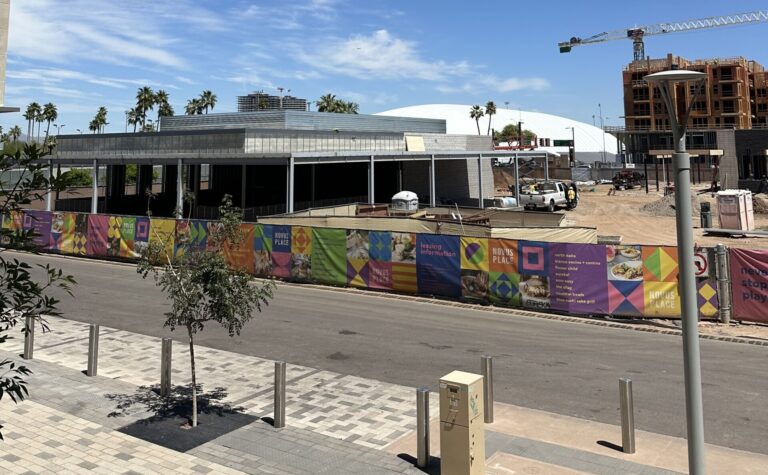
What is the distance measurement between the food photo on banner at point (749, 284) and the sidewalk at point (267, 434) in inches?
339

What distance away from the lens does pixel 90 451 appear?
7949 millimetres

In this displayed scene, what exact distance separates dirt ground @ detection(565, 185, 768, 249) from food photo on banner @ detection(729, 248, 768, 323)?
18.5 meters

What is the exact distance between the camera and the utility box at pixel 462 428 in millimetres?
6977

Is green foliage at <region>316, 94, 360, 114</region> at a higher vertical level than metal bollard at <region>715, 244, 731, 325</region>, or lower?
higher

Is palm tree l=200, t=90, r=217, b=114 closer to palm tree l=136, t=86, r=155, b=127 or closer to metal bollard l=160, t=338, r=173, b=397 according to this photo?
palm tree l=136, t=86, r=155, b=127

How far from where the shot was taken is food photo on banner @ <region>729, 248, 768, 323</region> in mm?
14688

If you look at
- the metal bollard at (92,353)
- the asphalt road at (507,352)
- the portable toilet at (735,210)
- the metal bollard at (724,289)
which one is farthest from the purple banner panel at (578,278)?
the portable toilet at (735,210)

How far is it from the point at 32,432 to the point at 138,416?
59.9 inches

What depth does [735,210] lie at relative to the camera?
119 ft

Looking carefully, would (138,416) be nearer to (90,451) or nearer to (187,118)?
(90,451)

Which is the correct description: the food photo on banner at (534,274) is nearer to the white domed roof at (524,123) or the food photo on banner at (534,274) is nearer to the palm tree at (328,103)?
the palm tree at (328,103)

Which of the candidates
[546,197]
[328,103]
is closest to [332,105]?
[328,103]

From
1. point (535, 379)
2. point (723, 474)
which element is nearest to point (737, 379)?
point (535, 379)

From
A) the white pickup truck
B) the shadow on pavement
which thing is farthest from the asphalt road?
the white pickup truck
